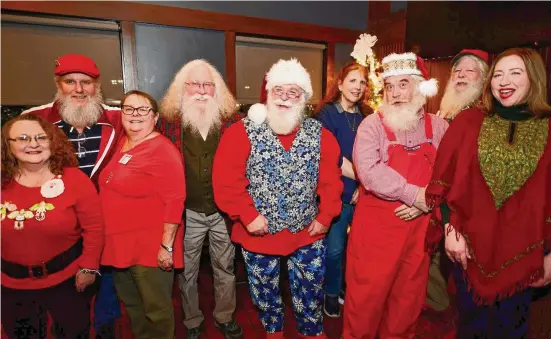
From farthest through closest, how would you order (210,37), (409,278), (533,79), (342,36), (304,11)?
1. (342,36)
2. (304,11)
3. (210,37)
4. (409,278)
5. (533,79)


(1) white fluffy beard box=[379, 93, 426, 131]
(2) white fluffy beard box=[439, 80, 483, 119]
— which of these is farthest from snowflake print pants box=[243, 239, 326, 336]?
(2) white fluffy beard box=[439, 80, 483, 119]

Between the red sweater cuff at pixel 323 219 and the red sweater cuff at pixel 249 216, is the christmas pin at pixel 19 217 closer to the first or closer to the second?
the red sweater cuff at pixel 249 216

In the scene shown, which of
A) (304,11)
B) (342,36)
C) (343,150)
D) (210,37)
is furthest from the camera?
(342,36)

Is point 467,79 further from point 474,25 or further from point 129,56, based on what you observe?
point 129,56

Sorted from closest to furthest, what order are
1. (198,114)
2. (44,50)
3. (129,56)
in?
(198,114)
(44,50)
(129,56)

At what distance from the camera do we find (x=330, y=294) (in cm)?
283

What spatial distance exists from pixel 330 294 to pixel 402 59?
1858mm

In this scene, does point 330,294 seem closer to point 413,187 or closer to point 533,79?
point 413,187

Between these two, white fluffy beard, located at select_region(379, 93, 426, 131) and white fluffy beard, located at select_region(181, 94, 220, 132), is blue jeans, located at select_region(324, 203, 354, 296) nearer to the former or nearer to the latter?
white fluffy beard, located at select_region(379, 93, 426, 131)

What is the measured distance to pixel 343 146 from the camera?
107 inches

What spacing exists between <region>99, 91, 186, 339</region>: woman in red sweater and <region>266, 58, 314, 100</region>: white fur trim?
759mm

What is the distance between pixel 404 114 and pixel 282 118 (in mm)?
741

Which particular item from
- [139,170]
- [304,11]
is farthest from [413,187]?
[304,11]

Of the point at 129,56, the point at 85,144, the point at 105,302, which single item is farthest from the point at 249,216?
the point at 129,56
